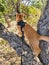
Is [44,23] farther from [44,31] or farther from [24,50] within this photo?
[24,50]

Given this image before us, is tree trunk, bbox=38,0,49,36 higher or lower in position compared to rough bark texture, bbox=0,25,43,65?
higher

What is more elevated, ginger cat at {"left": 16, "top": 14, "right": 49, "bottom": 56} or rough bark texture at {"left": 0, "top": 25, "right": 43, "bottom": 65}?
ginger cat at {"left": 16, "top": 14, "right": 49, "bottom": 56}

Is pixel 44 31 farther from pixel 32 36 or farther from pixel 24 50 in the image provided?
pixel 24 50

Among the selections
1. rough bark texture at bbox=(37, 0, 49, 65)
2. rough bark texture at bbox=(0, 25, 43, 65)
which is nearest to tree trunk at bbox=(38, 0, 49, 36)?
rough bark texture at bbox=(37, 0, 49, 65)

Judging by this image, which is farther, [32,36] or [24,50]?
[24,50]

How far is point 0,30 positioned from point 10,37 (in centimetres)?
14

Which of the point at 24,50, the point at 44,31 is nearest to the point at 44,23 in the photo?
the point at 44,31

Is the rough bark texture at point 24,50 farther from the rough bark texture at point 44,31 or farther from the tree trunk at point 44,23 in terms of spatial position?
the tree trunk at point 44,23

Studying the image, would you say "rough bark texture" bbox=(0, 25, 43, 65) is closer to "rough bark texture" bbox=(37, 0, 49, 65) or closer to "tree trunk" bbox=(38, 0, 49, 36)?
"rough bark texture" bbox=(37, 0, 49, 65)

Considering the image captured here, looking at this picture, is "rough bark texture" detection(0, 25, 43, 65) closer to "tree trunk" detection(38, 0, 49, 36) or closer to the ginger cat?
the ginger cat

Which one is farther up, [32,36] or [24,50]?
[32,36]

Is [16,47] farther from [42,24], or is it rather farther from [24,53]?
[42,24]

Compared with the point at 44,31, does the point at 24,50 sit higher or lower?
lower

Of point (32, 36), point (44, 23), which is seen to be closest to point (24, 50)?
point (32, 36)
